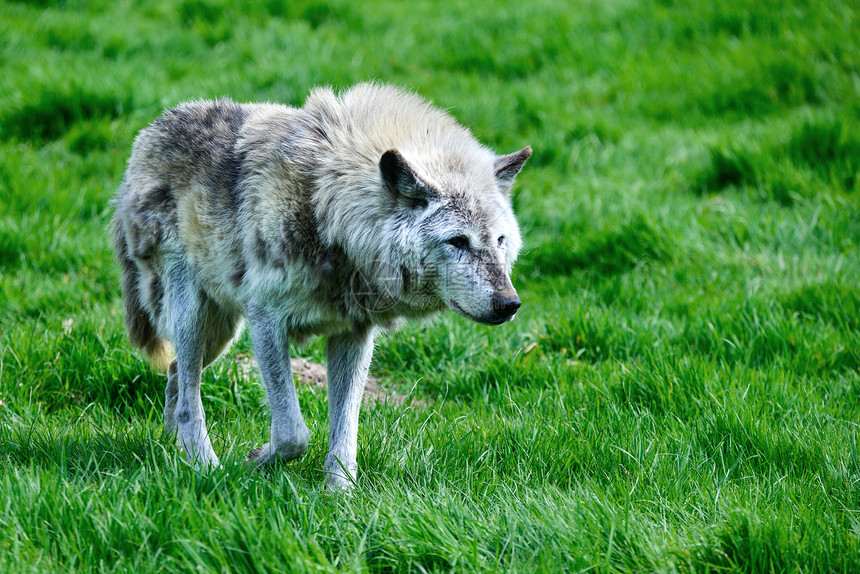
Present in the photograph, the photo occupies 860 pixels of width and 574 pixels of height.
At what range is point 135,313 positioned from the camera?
466 cm

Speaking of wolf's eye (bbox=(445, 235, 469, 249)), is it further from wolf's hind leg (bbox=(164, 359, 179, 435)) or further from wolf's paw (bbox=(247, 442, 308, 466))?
wolf's hind leg (bbox=(164, 359, 179, 435))

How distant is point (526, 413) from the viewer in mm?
A: 4367

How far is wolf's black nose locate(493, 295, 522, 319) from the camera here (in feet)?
11.8

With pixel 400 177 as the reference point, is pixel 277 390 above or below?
below

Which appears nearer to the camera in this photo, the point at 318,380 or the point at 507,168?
the point at 507,168

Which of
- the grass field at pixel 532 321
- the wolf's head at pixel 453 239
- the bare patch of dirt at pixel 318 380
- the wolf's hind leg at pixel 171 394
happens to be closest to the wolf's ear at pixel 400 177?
the wolf's head at pixel 453 239

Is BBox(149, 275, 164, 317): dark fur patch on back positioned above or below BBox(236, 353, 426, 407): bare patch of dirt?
above

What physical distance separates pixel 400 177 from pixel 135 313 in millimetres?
1949

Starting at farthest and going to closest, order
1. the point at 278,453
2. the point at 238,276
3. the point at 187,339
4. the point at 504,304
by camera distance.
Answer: the point at 187,339 < the point at 238,276 < the point at 278,453 < the point at 504,304

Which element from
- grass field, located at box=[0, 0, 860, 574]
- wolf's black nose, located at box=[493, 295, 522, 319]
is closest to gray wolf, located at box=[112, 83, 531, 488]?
wolf's black nose, located at box=[493, 295, 522, 319]

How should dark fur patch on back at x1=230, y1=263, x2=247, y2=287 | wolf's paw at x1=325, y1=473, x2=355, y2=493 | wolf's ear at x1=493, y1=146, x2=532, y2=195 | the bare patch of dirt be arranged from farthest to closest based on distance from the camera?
the bare patch of dirt, wolf's ear at x1=493, y1=146, x2=532, y2=195, dark fur patch on back at x1=230, y1=263, x2=247, y2=287, wolf's paw at x1=325, y1=473, x2=355, y2=493

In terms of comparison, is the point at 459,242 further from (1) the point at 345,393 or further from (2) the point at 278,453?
(2) the point at 278,453

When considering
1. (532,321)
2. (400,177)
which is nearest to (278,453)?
(400,177)

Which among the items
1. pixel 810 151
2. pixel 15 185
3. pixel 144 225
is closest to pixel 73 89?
pixel 15 185
